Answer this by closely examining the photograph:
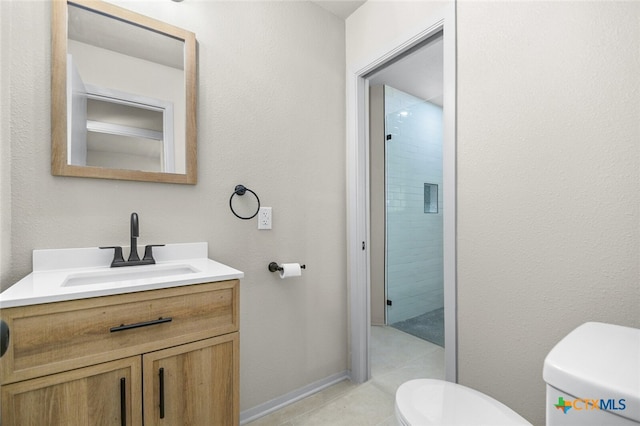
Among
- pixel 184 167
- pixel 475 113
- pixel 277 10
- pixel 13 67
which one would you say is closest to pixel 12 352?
pixel 184 167

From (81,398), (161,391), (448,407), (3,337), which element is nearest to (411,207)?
(448,407)

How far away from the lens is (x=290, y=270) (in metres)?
1.66

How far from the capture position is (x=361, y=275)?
199 centimetres

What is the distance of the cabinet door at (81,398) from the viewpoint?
30.3 inches

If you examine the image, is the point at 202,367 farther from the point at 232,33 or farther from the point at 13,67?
the point at 232,33

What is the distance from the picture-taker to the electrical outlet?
1.67 m

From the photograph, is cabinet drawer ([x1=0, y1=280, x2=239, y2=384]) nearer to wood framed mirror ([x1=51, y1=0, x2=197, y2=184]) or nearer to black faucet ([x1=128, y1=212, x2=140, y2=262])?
black faucet ([x1=128, y1=212, x2=140, y2=262])

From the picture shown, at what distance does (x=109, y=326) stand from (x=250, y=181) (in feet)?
3.12

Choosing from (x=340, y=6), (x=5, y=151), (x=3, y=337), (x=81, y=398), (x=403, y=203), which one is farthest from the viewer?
(x=403, y=203)

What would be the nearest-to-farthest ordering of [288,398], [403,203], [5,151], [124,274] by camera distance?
1. [5,151]
2. [124,274]
3. [288,398]
4. [403,203]

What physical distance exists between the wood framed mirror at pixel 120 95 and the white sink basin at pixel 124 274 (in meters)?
0.40

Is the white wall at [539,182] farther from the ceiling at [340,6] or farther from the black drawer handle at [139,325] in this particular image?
the black drawer handle at [139,325]

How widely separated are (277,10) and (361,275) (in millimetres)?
1736

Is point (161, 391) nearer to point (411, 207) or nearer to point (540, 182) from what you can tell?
point (540, 182)
